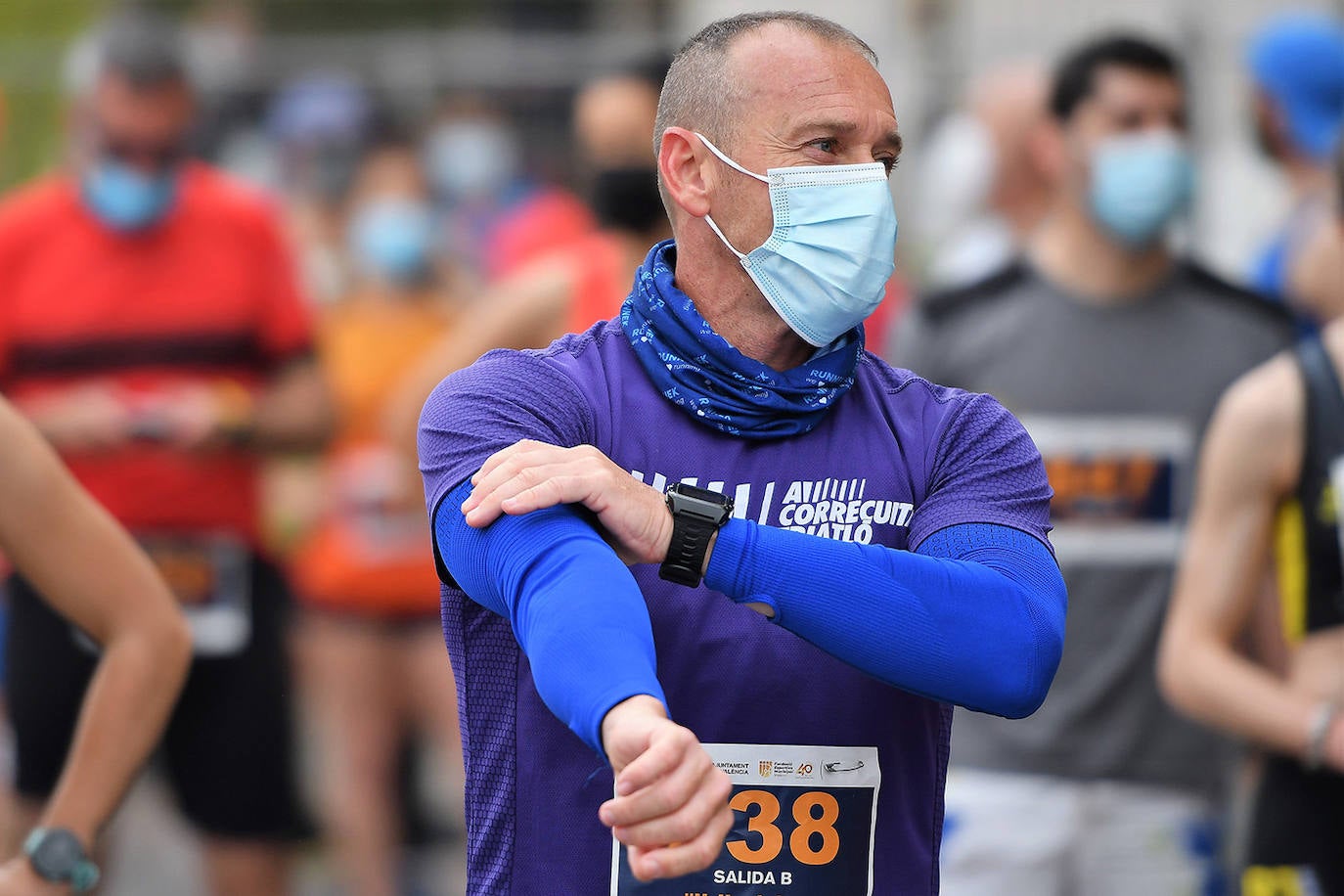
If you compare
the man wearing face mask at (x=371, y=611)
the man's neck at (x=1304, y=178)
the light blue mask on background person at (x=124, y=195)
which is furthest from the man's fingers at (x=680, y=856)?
the man wearing face mask at (x=371, y=611)

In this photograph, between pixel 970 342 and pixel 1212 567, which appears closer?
pixel 1212 567

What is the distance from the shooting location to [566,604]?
2338 millimetres

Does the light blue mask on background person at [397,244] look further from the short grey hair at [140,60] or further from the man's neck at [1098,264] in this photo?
the man's neck at [1098,264]

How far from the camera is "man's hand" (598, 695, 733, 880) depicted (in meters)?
2.14

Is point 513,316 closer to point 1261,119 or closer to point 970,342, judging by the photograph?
point 970,342

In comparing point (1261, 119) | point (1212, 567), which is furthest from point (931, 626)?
point (1261, 119)

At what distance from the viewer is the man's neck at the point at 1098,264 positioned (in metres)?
5.40

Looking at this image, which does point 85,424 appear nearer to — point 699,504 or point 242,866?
point 242,866

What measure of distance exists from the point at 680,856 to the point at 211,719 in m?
3.75

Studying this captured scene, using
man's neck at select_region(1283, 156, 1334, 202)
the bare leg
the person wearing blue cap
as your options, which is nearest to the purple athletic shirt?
the bare leg

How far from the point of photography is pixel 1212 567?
4.30m

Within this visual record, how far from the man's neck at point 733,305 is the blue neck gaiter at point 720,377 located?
88mm

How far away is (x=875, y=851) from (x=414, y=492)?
16.4ft

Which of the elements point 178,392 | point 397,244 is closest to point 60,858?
point 178,392
